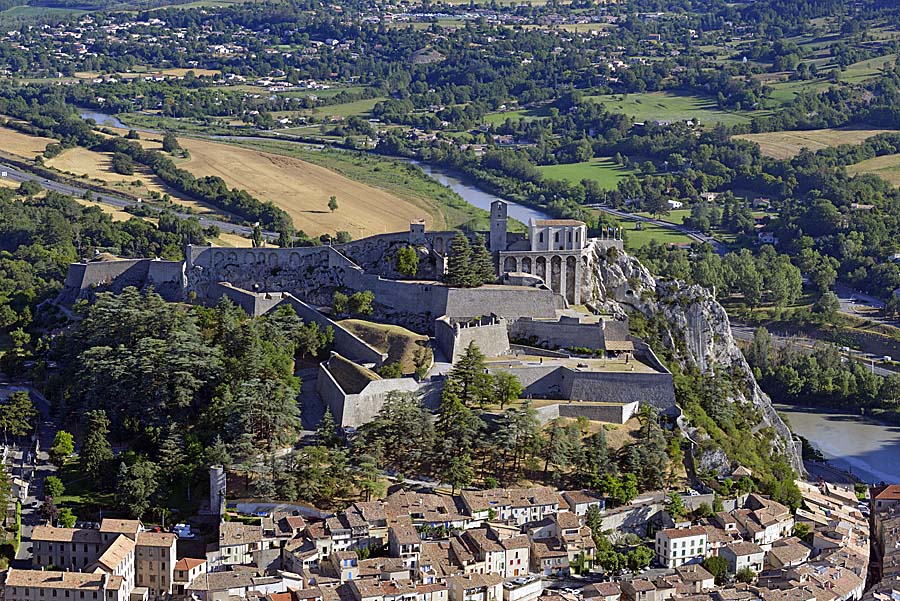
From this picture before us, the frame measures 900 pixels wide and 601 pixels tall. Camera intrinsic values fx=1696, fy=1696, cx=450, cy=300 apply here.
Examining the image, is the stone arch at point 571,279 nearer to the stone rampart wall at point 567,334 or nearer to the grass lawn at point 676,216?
the stone rampart wall at point 567,334

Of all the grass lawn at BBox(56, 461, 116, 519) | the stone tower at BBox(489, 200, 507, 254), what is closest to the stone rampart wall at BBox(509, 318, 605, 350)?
the stone tower at BBox(489, 200, 507, 254)

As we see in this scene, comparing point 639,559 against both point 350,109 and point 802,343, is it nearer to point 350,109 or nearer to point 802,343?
point 802,343

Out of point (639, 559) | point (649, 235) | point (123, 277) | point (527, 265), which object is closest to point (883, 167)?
point (649, 235)

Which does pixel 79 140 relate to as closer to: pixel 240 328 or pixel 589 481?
pixel 240 328

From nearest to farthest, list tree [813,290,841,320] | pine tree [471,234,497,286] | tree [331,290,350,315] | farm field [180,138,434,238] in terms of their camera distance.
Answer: pine tree [471,234,497,286] → tree [331,290,350,315] → tree [813,290,841,320] → farm field [180,138,434,238]

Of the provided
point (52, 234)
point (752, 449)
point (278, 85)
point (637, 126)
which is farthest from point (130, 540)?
point (278, 85)

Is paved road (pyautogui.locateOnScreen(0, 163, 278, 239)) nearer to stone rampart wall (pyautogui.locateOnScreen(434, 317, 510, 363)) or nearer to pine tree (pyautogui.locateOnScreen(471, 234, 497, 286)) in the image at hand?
pine tree (pyautogui.locateOnScreen(471, 234, 497, 286))
